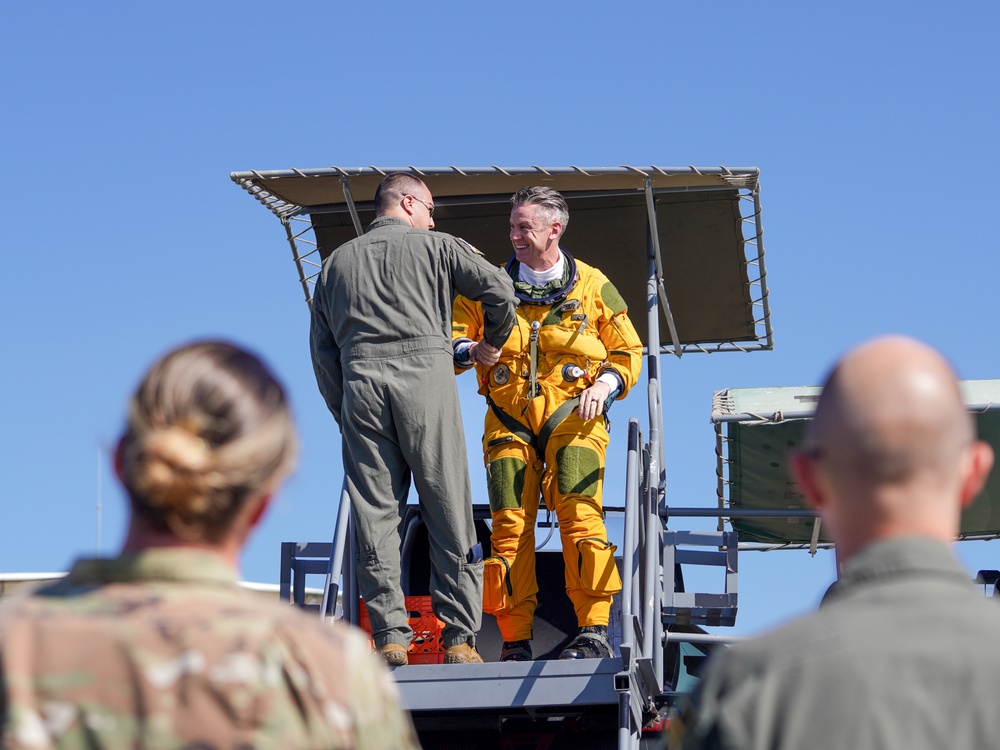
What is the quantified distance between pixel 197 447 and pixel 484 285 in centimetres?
360

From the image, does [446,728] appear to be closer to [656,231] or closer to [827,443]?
[656,231]

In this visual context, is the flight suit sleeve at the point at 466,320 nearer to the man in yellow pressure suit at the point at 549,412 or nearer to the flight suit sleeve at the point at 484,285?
the man in yellow pressure suit at the point at 549,412

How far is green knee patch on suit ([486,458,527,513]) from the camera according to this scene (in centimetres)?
559

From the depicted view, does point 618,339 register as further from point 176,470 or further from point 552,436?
point 176,470

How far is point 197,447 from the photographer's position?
5.13 ft

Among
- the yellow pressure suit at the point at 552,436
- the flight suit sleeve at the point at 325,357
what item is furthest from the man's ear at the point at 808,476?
the yellow pressure suit at the point at 552,436

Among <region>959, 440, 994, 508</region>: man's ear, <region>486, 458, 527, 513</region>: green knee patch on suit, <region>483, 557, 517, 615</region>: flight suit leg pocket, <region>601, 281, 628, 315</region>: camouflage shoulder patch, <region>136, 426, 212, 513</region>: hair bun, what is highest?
<region>601, 281, 628, 315</region>: camouflage shoulder patch

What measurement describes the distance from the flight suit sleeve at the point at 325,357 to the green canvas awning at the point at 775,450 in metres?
3.01

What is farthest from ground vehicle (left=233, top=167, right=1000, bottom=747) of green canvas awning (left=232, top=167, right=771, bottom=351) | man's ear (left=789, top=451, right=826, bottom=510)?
man's ear (left=789, top=451, right=826, bottom=510)

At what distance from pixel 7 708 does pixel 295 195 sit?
17.8 ft

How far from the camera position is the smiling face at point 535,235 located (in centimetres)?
589

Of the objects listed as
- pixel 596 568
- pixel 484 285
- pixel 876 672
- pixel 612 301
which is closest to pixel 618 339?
pixel 612 301

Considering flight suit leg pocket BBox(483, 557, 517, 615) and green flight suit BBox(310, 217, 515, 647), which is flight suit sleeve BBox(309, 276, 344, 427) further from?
flight suit leg pocket BBox(483, 557, 517, 615)

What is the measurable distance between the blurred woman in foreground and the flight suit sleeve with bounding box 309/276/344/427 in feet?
11.8
